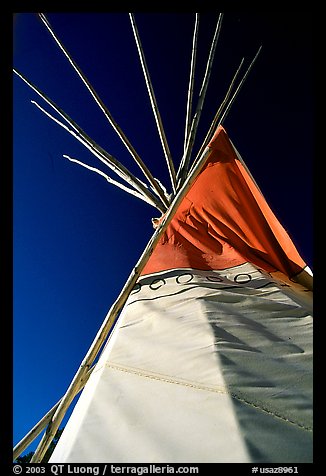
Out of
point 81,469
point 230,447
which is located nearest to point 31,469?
point 81,469

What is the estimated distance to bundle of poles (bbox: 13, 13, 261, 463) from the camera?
50.6 inches

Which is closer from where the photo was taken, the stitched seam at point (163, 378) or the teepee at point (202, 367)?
the teepee at point (202, 367)

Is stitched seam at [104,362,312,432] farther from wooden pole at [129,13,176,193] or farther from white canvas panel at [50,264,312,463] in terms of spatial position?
wooden pole at [129,13,176,193]

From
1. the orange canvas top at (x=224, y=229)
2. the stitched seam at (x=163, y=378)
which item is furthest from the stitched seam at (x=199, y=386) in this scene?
the orange canvas top at (x=224, y=229)

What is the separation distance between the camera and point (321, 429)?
868mm

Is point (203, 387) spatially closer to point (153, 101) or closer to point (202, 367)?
point (202, 367)

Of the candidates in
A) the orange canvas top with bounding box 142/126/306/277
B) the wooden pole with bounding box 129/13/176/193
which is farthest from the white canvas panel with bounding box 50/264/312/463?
the wooden pole with bounding box 129/13/176/193

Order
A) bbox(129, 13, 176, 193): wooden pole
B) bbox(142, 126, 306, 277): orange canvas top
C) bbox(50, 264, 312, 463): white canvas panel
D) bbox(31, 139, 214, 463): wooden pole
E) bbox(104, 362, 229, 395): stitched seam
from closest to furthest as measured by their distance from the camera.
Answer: bbox(50, 264, 312, 463): white canvas panel → bbox(104, 362, 229, 395): stitched seam → bbox(31, 139, 214, 463): wooden pole → bbox(142, 126, 306, 277): orange canvas top → bbox(129, 13, 176, 193): wooden pole

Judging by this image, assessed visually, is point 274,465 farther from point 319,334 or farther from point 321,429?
point 319,334

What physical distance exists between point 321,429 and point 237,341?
399mm

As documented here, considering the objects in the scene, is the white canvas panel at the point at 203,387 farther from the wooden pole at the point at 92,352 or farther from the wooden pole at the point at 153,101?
the wooden pole at the point at 153,101

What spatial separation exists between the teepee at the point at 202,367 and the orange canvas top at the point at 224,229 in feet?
0.04

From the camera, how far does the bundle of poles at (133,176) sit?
1285mm

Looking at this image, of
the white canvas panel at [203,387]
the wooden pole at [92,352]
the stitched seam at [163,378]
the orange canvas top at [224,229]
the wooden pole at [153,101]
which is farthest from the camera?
the wooden pole at [153,101]
